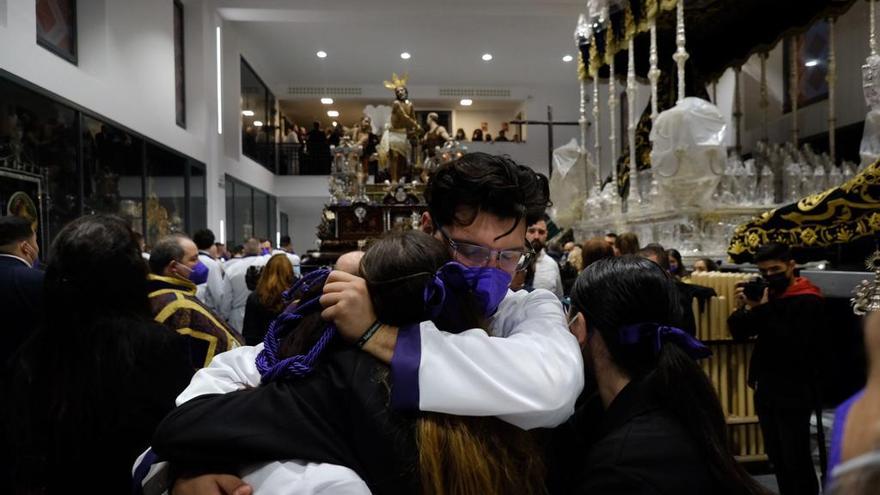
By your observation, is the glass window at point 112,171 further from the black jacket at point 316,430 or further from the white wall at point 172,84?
the black jacket at point 316,430

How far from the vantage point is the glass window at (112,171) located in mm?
8250

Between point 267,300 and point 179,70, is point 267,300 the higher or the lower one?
the lower one

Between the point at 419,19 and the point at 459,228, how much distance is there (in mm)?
13985

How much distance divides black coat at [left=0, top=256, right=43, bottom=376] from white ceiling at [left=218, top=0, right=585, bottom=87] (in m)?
11.5

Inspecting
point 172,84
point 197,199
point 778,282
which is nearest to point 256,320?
point 778,282

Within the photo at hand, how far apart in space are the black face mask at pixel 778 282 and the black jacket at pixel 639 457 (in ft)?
7.88

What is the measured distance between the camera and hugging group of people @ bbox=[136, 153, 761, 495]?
1.11 meters

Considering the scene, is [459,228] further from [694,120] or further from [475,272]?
[694,120]

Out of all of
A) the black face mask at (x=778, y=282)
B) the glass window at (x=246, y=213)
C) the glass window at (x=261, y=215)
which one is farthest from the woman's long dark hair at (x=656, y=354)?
the glass window at (x=261, y=215)

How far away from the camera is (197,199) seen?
42.4 feet

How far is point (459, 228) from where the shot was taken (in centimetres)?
155

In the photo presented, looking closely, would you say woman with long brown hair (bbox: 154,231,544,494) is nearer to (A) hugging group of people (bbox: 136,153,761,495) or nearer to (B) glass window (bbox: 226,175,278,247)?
(A) hugging group of people (bbox: 136,153,761,495)

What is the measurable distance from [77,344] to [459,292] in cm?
124

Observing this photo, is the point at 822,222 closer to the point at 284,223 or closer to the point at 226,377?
the point at 226,377
